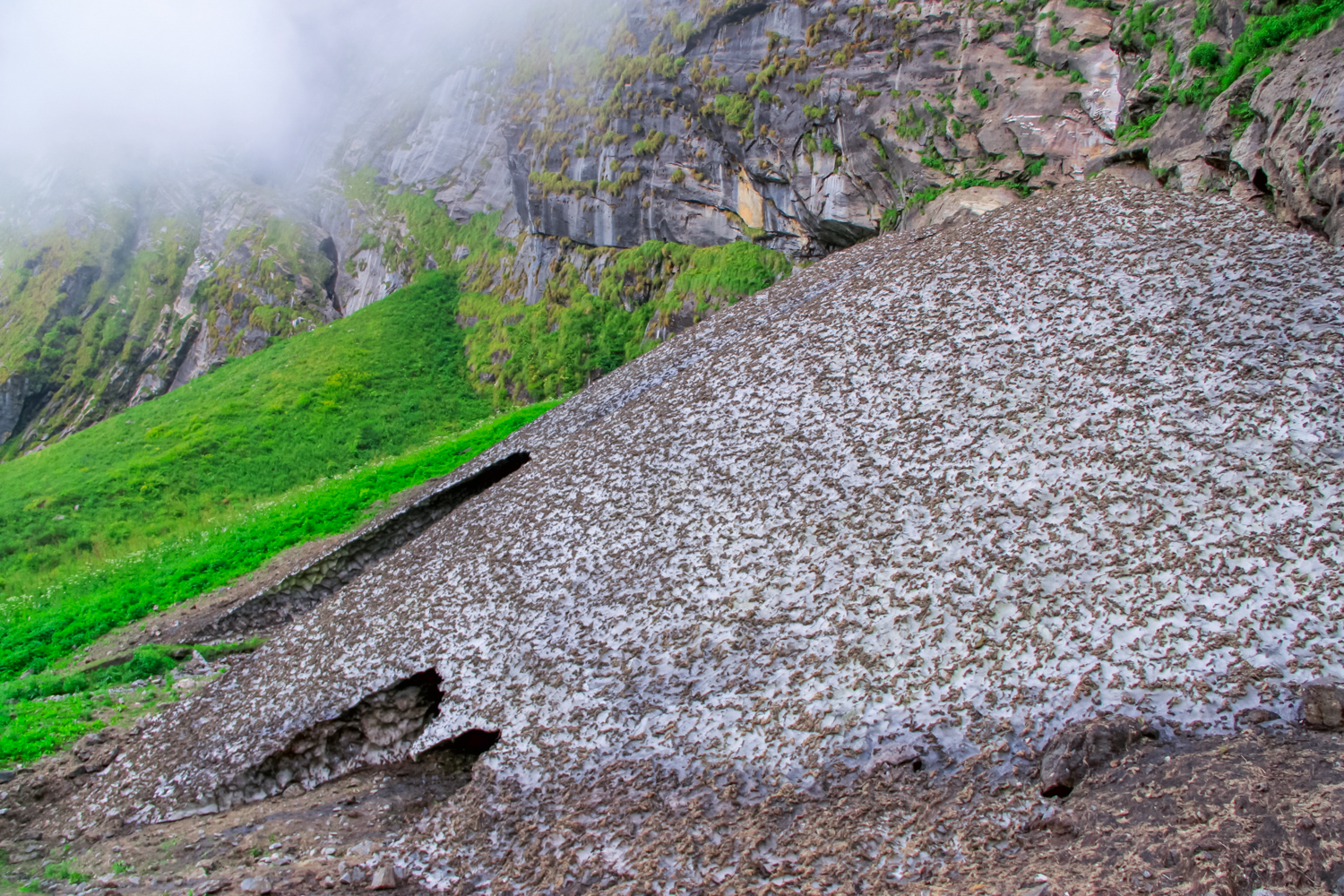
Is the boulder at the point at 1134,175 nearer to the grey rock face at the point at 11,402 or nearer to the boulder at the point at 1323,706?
the boulder at the point at 1323,706

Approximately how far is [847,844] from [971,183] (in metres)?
19.0

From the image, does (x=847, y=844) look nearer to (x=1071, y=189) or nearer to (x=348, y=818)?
(x=348, y=818)

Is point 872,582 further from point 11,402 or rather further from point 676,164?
point 11,402

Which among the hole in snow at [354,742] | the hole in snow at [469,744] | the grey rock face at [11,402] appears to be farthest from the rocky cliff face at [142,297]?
the hole in snow at [469,744]

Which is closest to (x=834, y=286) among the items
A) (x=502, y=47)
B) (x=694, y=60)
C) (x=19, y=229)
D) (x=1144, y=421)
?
(x=1144, y=421)

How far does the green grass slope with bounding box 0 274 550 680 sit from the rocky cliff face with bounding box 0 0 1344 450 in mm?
5299

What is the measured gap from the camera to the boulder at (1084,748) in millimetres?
5688

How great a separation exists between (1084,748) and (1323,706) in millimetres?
1868

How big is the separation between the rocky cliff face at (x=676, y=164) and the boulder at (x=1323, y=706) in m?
7.94

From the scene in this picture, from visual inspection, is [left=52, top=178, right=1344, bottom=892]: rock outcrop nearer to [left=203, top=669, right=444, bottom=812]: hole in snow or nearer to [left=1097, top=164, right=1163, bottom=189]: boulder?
[left=203, top=669, right=444, bottom=812]: hole in snow

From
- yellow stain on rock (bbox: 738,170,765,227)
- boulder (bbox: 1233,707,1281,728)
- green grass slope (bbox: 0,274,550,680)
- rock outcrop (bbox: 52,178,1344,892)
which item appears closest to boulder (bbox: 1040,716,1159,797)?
rock outcrop (bbox: 52,178,1344,892)

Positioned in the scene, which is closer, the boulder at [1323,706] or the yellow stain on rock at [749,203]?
the boulder at [1323,706]

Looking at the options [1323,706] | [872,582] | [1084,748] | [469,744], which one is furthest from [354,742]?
[1323,706]

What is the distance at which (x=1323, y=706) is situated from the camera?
564cm
